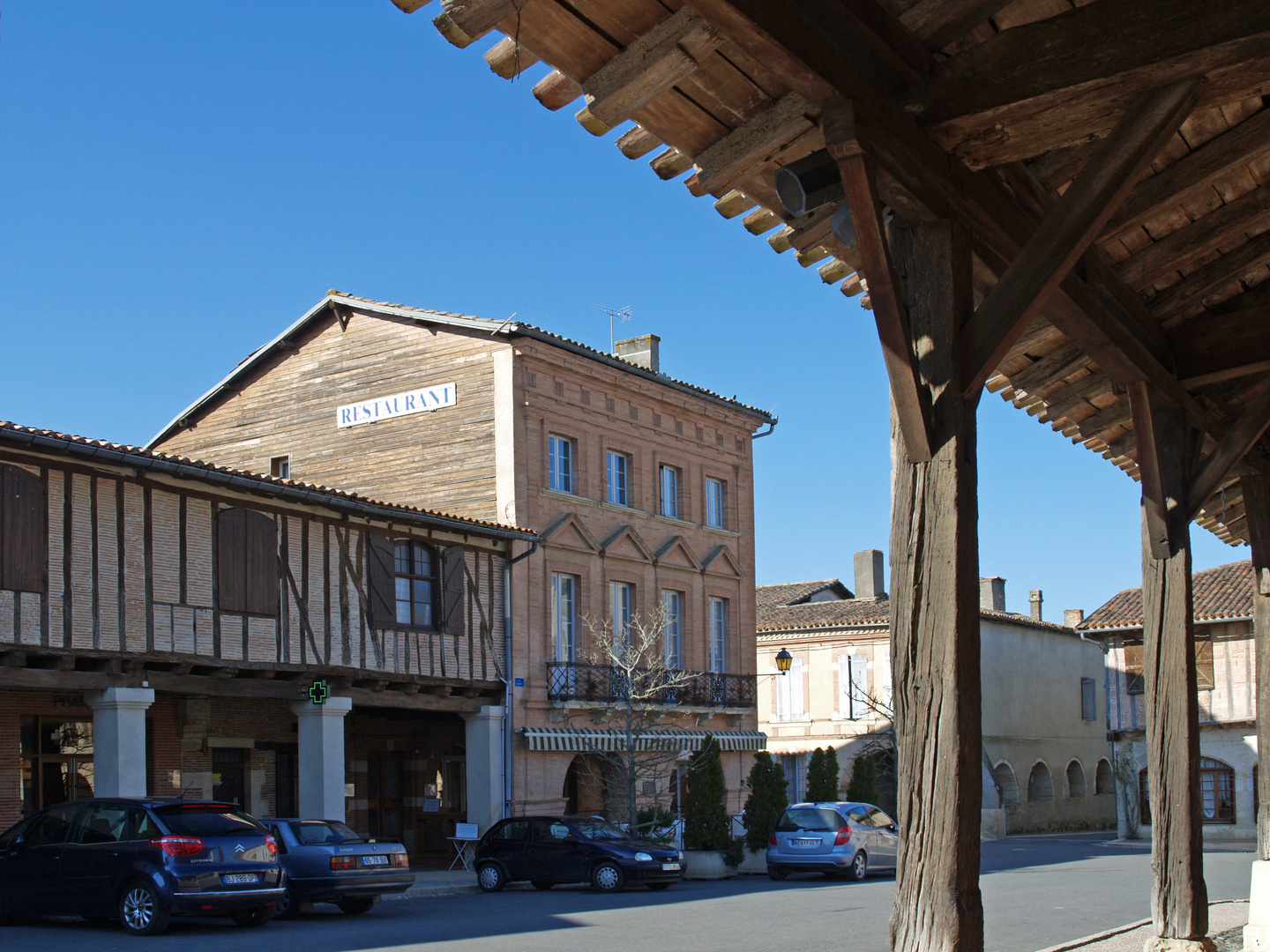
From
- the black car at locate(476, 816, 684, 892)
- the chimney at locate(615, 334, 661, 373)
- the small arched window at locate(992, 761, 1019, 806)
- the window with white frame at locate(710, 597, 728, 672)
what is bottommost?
the small arched window at locate(992, 761, 1019, 806)

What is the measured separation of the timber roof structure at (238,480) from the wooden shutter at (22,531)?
0.49 metres

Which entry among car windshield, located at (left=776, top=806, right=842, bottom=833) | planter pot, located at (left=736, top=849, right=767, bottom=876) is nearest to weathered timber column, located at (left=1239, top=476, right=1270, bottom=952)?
car windshield, located at (left=776, top=806, right=842, bottom=833)

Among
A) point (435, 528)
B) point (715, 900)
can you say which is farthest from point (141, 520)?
point (715, 900)

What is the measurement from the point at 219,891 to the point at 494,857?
309 inches

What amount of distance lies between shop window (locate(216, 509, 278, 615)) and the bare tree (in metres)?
8.41

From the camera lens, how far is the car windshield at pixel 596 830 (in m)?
21.6

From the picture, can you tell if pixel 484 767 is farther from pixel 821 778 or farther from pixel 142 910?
pixel 142 910

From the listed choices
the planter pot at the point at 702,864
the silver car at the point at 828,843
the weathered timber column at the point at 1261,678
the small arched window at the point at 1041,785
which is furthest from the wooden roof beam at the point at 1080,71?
the small arched window at the point at 1041,785

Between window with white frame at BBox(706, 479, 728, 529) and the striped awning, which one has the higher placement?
window with white frame at BBox(706, 479, 728, 529)

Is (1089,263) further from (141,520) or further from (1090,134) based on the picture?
(141,520)

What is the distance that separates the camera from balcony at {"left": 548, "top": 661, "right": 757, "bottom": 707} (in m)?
28.1

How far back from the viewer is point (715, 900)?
762 inches

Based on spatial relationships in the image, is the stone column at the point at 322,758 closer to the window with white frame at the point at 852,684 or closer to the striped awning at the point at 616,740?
the striped awning at the point at 616,740

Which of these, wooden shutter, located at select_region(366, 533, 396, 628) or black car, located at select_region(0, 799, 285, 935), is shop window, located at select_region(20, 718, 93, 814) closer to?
wooden shutter, located at select_region(366, 533, 396, 628)
